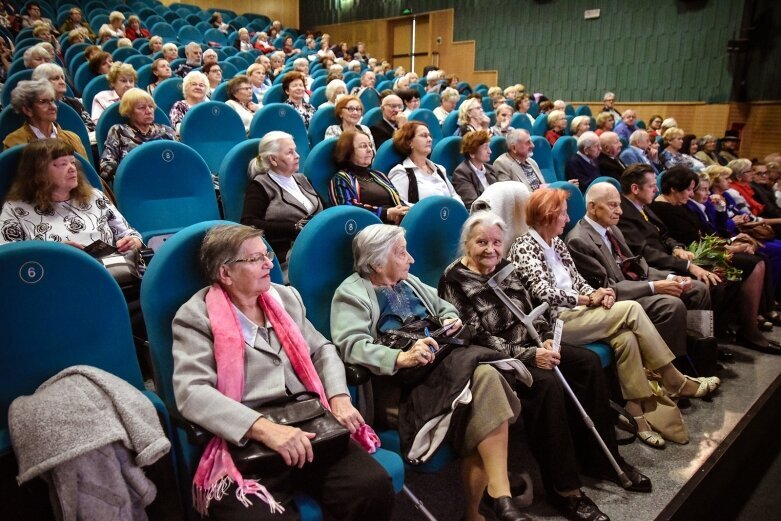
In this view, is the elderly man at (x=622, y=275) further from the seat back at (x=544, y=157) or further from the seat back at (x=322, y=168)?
the seat back at (x=544, y=157)

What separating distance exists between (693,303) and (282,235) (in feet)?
6.20

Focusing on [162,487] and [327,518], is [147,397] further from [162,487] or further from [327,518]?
[327,518]

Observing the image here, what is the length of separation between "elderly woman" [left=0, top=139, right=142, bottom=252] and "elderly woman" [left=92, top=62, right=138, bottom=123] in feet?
6.70

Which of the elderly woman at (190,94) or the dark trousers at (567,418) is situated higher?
the elderly woman at (190,94)

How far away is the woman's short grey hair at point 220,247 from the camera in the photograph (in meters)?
1.28

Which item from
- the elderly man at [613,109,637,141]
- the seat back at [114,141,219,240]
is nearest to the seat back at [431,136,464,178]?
the seat back at [114,141,219,240]

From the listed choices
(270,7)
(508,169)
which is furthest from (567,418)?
(270,7)

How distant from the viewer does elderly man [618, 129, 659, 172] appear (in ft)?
14.6

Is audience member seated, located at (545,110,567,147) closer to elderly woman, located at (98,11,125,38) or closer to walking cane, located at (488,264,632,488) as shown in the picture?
walking cane, located at (488,264,632,488)

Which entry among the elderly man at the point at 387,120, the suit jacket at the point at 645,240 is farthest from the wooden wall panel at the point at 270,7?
the suit jacket at the point at 645,240

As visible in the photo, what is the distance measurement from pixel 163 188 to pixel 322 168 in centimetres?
76

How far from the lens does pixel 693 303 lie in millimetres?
2492

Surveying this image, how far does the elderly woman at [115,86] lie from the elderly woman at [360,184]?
1867mm

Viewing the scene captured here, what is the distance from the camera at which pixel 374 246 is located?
157cm
